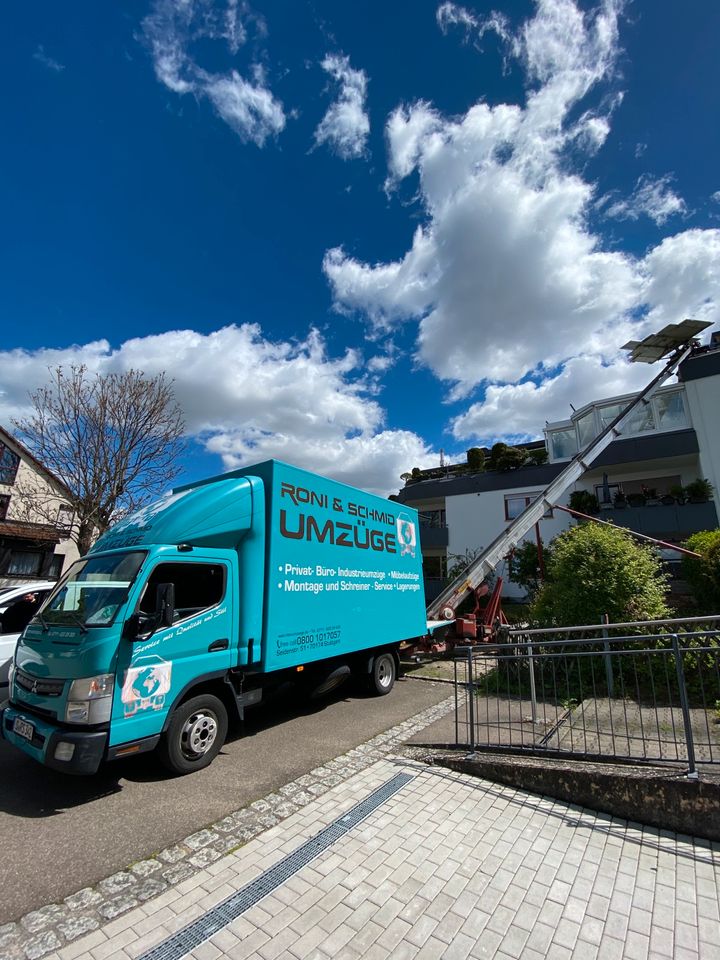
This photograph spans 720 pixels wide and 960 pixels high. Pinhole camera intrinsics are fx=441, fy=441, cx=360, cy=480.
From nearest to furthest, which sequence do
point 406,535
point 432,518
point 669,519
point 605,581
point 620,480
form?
point 605,581, point 406,535, point 669,519, point 620,480, point 432,518

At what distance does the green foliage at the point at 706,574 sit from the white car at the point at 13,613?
12.0 metres

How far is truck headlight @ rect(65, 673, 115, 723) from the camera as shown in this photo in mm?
3908

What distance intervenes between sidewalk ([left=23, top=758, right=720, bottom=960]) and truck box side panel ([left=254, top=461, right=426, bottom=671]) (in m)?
2.29

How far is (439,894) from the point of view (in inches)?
111

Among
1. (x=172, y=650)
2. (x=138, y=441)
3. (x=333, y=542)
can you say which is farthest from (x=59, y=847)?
(x=138, y=441)

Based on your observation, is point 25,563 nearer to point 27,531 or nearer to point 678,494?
point 27,531

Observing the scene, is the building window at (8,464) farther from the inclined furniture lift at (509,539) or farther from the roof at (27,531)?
the inclined furniture lift at (509,539)

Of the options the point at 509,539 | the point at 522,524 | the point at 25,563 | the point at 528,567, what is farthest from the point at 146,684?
the point at 25,563

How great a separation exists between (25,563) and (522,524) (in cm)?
2302

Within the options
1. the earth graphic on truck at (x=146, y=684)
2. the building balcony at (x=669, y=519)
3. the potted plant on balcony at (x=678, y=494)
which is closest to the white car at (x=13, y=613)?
the earth graphic on truck at (x=146, y=684)

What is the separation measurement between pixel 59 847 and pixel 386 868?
2.51 meters

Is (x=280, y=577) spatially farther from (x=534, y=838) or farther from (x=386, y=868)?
(x=534, y=838)

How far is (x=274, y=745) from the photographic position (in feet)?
18.3

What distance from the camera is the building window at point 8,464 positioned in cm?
2208
